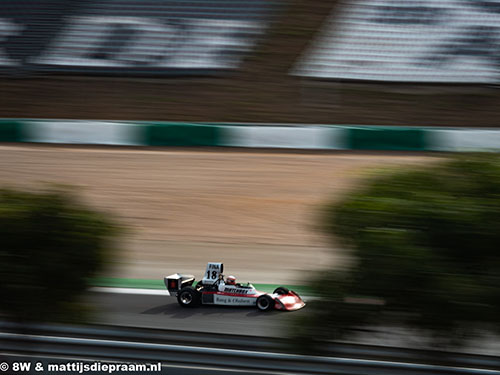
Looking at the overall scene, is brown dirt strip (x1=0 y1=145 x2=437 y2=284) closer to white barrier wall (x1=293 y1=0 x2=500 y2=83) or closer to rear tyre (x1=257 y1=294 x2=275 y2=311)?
rear tyre (x1=257 y1=294 x2=275 y2=311)

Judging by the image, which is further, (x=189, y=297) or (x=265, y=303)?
(x=189, y=297)

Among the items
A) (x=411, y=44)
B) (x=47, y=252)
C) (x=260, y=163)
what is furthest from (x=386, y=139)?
(x=47, y=252)

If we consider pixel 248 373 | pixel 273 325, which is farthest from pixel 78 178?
pixel 248 373

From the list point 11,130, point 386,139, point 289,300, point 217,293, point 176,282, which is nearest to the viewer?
point 289,300

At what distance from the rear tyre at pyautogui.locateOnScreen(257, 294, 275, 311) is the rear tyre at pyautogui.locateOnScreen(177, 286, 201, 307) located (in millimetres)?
524

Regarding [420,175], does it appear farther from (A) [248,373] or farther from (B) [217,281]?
(B) [217,281]

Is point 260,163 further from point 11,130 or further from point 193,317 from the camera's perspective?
point 193,317

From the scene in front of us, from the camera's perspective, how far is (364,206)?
9.51ft

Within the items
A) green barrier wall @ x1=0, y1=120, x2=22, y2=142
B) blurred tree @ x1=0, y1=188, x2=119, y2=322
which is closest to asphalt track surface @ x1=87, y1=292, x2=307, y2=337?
blurred tree @ x1=0, y1=188, x2=119, y2=322

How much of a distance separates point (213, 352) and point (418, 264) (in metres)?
1.71

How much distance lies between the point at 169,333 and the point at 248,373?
694 millimetres

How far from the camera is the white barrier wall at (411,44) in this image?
14.3 m

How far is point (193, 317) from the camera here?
5.27 m

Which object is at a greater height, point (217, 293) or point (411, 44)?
point (411, 44)
